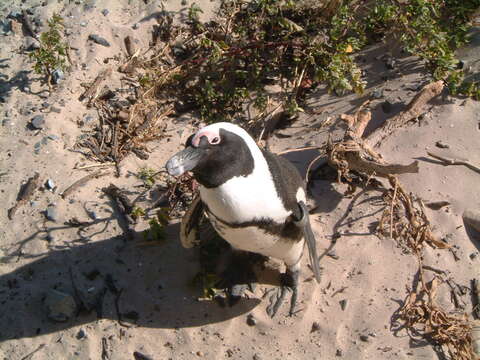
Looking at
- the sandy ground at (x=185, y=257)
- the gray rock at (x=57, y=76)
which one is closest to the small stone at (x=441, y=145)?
the sandy ground at (x=185, y=257)

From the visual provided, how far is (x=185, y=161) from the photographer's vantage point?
2.06 m

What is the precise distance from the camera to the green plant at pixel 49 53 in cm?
353

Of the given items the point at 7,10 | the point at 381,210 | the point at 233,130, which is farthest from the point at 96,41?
the point at 381,210

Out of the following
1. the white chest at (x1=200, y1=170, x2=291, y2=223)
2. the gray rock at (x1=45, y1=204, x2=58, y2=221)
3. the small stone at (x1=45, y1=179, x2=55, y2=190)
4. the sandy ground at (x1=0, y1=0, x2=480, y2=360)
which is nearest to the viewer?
the white chest at (x1=200, y1=170, x2=291, y2=223)

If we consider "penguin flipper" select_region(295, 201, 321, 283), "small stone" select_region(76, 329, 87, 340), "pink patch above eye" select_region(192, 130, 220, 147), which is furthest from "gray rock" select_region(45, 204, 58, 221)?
"penguin flipper" select_region(295, 201, 321, 283)

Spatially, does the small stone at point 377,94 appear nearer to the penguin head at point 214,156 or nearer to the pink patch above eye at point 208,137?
the penguin head at point 214,156

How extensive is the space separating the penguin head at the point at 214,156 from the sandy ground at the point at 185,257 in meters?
1.04

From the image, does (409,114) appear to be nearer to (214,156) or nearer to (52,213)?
(214,156)

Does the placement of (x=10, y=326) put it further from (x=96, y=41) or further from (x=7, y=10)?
(x=7, y=10)

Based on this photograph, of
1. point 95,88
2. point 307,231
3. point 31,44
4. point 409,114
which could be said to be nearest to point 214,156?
point 307,231

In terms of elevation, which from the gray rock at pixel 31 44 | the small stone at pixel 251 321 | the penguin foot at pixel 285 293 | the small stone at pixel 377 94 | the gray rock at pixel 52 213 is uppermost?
the gray rock at pixel 31 44

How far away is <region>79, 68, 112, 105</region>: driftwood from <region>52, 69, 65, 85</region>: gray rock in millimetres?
236

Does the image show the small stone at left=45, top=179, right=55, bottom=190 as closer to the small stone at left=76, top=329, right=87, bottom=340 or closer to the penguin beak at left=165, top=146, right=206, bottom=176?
the small stone at left=76, top=329, right=87, bottom=340

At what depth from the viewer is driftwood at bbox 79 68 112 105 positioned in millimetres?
3709
